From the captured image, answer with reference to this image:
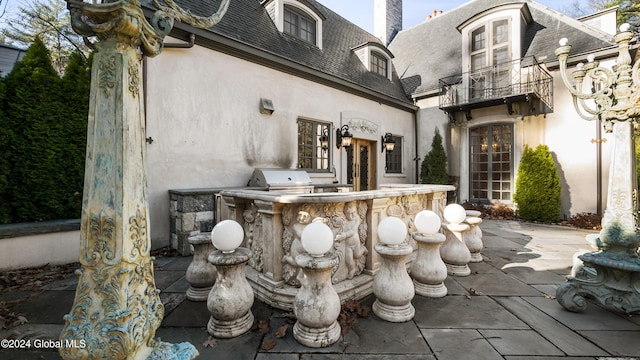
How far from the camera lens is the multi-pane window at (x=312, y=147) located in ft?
24.4

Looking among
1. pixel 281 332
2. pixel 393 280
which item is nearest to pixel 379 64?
pixel 393 280

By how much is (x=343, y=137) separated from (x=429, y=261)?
A: 5439 mm

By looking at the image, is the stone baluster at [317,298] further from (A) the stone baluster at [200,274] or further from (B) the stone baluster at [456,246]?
(B) the stone baluster at [456,246]

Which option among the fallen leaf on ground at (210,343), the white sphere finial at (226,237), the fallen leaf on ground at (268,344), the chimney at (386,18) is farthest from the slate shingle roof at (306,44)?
the fallen leaf on ground at (268,344)

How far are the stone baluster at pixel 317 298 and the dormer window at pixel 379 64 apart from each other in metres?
9.26

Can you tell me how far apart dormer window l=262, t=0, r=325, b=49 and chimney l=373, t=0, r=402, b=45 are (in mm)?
6304

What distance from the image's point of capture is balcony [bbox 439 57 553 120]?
7965 millimetres

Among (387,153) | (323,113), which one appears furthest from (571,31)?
(323,113)

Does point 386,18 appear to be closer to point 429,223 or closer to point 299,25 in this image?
point 299,25

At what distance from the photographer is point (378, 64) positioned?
10422 mm

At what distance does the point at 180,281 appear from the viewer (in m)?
3.43

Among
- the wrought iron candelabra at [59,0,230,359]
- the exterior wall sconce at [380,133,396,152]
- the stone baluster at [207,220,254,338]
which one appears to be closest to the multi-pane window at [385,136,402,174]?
the exterior wall sconce at [380,133,396,152]

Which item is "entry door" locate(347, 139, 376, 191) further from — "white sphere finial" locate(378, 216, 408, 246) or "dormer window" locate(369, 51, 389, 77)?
"white sphere finial" locate(378, 216, 408, 246)

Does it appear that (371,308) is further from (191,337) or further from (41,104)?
(41,104)
